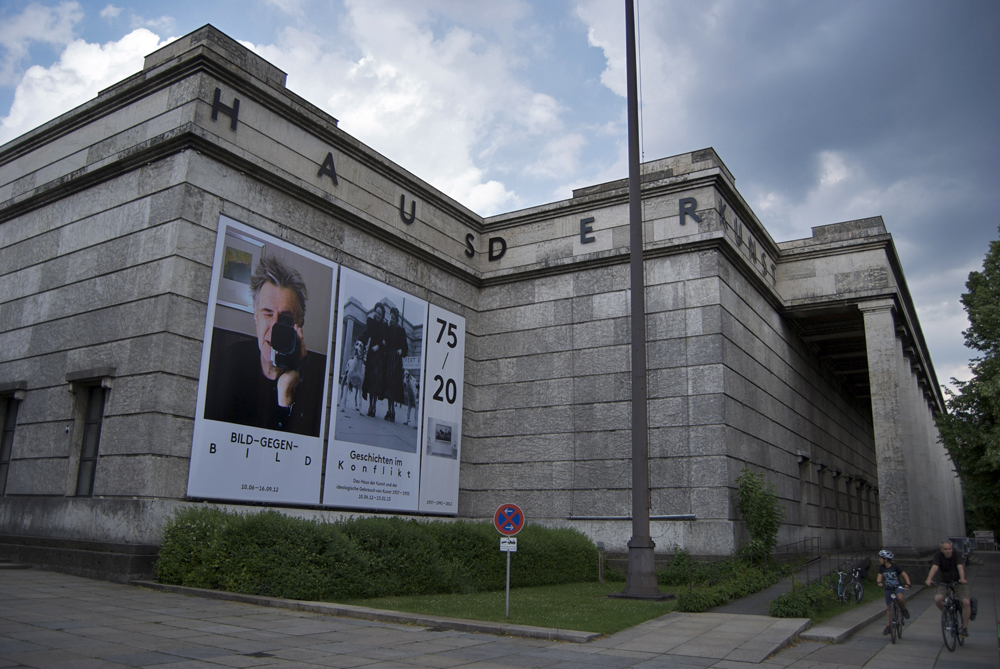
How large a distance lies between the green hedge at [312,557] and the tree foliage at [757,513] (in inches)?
328

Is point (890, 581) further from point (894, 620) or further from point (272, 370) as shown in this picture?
point (272, 370)

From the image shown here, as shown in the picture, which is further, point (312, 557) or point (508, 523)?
point (312, 557)

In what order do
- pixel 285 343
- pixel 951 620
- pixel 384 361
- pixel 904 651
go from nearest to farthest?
pixel 904 651 → pixel 951 620 → pixel 285 343 → pixel 384 361

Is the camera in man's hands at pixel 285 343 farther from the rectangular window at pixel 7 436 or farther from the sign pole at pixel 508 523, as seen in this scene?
the sign pole at pixel 508 523

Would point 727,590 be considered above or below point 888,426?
below

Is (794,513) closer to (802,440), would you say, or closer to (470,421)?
(802,440)

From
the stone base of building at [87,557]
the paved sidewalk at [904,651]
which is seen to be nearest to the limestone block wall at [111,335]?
the stone base of building at [87,557]

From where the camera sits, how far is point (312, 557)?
572 inches

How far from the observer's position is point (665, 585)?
2059 cm

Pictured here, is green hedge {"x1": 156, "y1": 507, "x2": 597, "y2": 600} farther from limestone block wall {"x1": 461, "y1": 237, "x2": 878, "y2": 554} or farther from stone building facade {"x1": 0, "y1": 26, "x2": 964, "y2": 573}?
limestone block wall {"x1": 461, "y1": 237, "x2": 878, "y2": 554}

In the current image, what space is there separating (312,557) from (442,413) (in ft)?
34.4

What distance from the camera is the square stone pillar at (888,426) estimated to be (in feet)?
84.3

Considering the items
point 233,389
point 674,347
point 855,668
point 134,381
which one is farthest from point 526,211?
point 855,668

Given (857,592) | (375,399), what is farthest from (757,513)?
(375,399)
